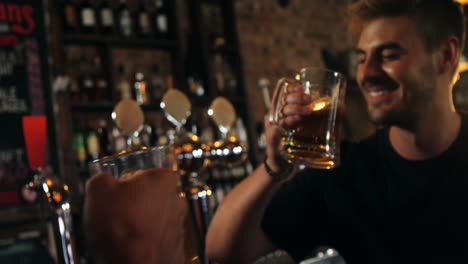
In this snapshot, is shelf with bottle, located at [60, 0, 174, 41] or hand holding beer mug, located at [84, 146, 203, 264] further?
shelf with bottle, located at [60, 0, 174, 41]

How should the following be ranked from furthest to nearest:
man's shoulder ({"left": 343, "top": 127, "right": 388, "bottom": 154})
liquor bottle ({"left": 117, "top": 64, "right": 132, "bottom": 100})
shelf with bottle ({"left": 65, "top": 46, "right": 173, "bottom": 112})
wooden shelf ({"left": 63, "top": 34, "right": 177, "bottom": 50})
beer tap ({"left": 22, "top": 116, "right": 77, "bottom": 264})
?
liquor bottle ({"left": 117, "top": 64, "right": 132, "bottom": 100}) < shelf with bottle ({"left": 65, "top": 46, "right": 173, "bottom": 112}) < wooden shelf ({"left": 63, "top": 34, "right": 177, "bottom": 50}) < man's shoulder ({"left": 343, "top": 127, "right": 388, "bottom": 154}) < beer tap ({"left": 22, "top": 116, "right": 77, "bottom": 264})

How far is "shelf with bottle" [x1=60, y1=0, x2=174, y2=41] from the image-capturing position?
3.57 m

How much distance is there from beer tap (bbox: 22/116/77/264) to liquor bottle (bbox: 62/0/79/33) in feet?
8.98

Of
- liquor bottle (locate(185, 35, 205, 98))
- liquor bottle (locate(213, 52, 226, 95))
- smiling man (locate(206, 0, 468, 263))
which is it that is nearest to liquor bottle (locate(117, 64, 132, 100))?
liquor bottle (locate(185, 35, 205, 98))

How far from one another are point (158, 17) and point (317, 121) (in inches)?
120

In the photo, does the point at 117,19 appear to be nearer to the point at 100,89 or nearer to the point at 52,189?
the point at 100,89

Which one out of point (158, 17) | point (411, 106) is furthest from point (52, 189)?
point (158, 17)

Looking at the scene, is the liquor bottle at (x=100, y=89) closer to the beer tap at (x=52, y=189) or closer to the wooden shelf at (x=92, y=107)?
the wooden shelf at (x=92, y=107)

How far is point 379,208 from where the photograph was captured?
1.36 m

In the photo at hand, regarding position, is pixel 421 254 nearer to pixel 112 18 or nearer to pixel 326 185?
pixel 326 185

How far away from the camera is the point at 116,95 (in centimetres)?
368

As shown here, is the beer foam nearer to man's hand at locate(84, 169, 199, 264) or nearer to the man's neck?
the man's neck

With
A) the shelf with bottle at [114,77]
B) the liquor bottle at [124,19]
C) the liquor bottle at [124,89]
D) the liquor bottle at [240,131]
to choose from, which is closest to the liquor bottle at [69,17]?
the shelf with bottle at [114,77]

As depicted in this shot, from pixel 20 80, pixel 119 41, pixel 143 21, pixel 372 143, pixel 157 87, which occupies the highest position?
pixel 143 21
